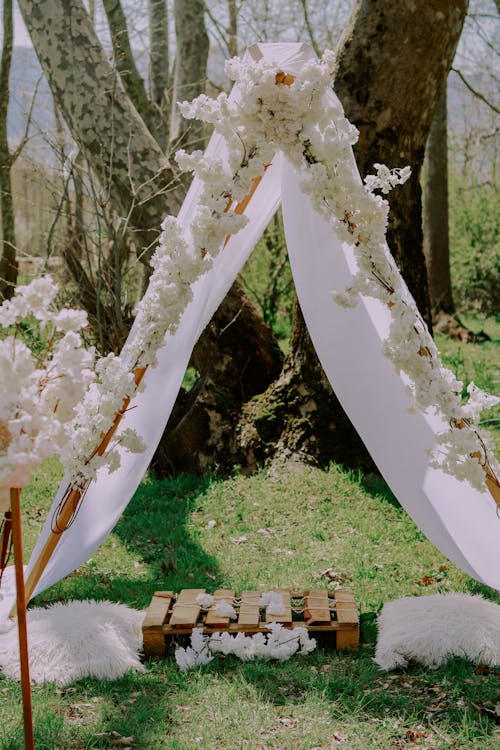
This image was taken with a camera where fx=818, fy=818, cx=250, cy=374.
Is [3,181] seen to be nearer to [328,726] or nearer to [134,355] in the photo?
[134,355]

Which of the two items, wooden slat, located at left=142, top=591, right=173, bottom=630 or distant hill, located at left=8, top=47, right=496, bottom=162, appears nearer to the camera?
wooden slat, located at left=142, top=591, right=173, bottom=630

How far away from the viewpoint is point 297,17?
11.4m

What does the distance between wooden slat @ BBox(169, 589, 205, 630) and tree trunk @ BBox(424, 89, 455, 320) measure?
289 inches

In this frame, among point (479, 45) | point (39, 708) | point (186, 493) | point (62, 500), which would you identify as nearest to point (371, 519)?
point (186, 493)

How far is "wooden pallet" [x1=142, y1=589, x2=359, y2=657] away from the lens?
3.31m

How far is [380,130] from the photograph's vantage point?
493cm

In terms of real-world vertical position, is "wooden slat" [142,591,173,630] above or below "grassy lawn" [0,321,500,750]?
above

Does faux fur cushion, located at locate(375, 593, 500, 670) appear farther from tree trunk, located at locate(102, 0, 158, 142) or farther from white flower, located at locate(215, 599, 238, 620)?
tree trunk, located at locate(102, 0, 158, 142)

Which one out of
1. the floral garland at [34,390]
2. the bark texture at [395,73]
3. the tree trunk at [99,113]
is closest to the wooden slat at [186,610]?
the floral garland at [34,390]

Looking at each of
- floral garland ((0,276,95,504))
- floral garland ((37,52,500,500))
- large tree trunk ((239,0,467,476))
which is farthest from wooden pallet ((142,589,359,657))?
large tree trunk ((239,0,467,476))

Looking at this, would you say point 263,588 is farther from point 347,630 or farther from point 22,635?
point 22,635

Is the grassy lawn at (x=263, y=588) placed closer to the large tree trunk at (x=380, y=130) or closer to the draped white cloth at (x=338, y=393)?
the large tree trunk at (x=380, y=130)

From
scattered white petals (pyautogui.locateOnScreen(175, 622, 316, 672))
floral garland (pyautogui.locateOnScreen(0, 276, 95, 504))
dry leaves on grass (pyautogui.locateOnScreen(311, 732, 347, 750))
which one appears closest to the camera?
floral garland (pyautogui.locateOnScreen(0, 276, 95, 504))

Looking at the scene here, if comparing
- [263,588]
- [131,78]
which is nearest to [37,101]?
[131,78]
